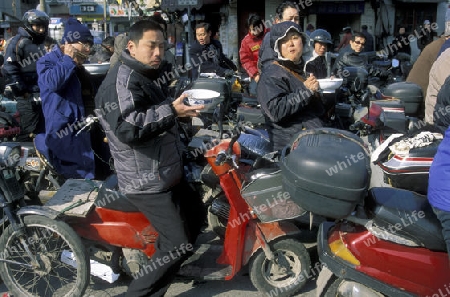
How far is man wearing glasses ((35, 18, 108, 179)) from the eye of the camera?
11.9 ft

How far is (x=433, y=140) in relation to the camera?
2.99 m

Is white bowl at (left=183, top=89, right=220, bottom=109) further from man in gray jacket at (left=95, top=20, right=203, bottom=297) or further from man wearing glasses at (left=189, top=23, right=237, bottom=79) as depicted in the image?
man wearing glasses at (left=189, top=23, right=237, bottom=79)

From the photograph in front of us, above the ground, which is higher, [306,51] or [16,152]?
[306,51]

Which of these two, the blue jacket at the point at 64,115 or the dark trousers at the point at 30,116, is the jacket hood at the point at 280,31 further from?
the dark trousers at the point at 30,116

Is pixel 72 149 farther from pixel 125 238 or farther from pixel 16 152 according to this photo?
pixel 125 238

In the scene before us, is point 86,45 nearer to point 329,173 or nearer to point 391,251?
point 329,173

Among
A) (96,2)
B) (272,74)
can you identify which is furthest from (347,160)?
(96,2)

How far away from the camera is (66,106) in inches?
147

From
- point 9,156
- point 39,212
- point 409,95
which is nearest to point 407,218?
point 39,212

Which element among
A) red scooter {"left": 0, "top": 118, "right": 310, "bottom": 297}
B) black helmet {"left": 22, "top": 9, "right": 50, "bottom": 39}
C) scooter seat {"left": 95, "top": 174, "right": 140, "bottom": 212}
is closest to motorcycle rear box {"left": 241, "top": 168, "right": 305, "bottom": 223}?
red scooter {"left": 0, "top": 118, "right": 310, "bottom": 297}

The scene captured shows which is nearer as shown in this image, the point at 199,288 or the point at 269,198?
the point at 269,198

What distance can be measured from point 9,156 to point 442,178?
2.67 m

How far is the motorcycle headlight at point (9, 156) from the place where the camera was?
2.95m

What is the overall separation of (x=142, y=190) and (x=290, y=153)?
92cm
